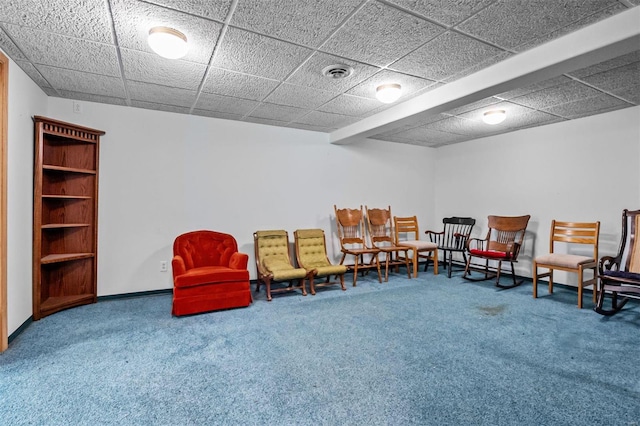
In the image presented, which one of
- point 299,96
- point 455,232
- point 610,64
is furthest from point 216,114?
point 455,232

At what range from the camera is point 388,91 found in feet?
10.6

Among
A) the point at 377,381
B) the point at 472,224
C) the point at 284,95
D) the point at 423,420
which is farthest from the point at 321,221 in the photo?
the point at 423,420

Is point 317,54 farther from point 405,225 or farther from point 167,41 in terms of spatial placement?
point 405,225

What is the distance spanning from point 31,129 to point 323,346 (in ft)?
11.1

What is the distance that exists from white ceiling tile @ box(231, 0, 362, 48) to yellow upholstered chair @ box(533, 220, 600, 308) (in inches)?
143

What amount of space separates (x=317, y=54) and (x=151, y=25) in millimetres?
1197

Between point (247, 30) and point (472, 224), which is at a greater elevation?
point (247, 30)

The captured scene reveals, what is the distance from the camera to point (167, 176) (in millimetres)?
4168

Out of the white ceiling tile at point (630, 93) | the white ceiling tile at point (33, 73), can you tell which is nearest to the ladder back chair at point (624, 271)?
the white ceiling tile at point (630, 93)

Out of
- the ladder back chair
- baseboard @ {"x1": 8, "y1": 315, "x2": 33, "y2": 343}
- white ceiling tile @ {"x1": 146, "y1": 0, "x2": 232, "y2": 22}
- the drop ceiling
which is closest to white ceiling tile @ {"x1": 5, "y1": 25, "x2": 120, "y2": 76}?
the drop ceiling

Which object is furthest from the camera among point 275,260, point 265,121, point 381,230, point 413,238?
point 413,238

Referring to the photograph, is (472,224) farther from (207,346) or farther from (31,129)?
(31,129)

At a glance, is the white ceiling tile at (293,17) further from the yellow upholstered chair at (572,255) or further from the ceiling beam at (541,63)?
the yellow upholstered chair at (572,255)

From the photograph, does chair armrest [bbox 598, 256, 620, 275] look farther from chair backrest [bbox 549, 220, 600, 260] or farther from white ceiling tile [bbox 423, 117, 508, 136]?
white ceiling tile [bbox 423, 117, 508, 136]
